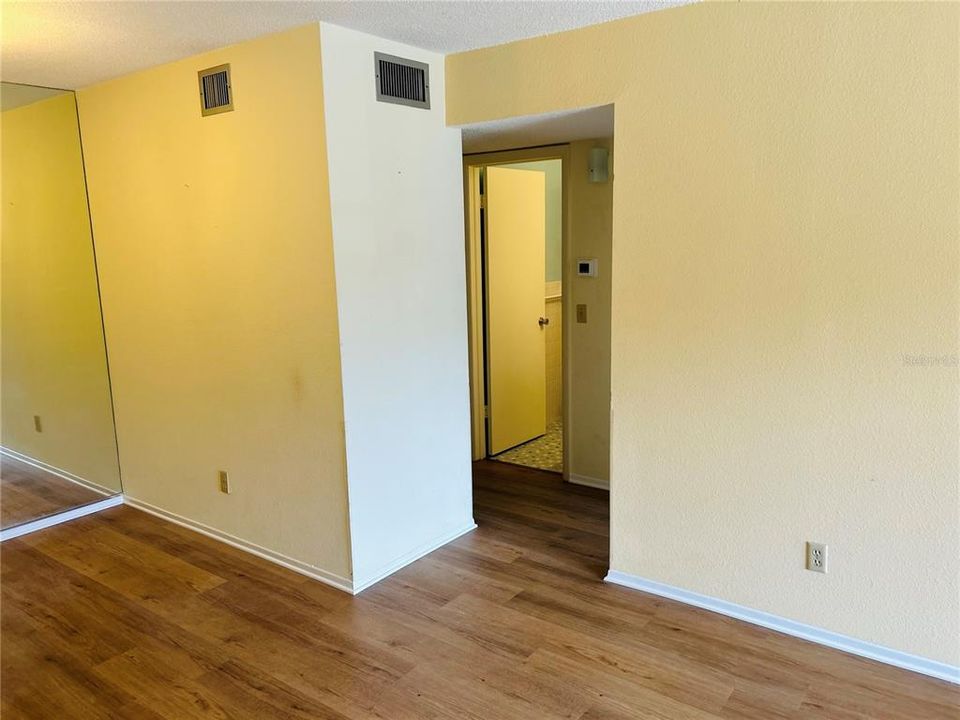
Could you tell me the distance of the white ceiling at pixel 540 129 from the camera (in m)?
3.03

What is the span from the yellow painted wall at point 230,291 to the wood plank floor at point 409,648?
0.37m

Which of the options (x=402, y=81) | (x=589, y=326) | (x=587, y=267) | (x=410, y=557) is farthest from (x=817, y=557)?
(x=402, y=81)

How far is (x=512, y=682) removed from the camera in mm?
2375

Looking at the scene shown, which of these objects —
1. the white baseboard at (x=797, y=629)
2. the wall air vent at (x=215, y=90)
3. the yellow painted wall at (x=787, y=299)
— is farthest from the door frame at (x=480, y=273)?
the wall air vent at (x=215, y=90)

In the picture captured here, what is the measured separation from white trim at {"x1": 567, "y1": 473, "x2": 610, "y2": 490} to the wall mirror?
281 centimetres

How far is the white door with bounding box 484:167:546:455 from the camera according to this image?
4832 mm

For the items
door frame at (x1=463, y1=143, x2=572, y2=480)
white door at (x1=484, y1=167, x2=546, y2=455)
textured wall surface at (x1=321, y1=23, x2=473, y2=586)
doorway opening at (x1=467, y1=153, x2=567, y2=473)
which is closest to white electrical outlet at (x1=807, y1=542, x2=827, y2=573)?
textured wall surface at (x1=321, y1=23, x2=473, y2=586)

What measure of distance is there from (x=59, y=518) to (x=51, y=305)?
4.12 ft

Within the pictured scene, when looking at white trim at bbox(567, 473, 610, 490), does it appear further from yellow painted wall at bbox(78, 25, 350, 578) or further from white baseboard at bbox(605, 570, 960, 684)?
yellow painted wall at bbox(78, 25, 350, 578)

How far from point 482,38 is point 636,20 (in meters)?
0.65

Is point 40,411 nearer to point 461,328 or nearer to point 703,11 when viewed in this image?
point 461,328

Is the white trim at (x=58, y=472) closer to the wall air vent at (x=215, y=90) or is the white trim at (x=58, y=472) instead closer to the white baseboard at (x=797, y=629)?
the wall air vent at (x=215, y=90)

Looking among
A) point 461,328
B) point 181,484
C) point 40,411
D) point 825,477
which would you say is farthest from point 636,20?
point 40,411

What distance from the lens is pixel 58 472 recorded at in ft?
14.2
